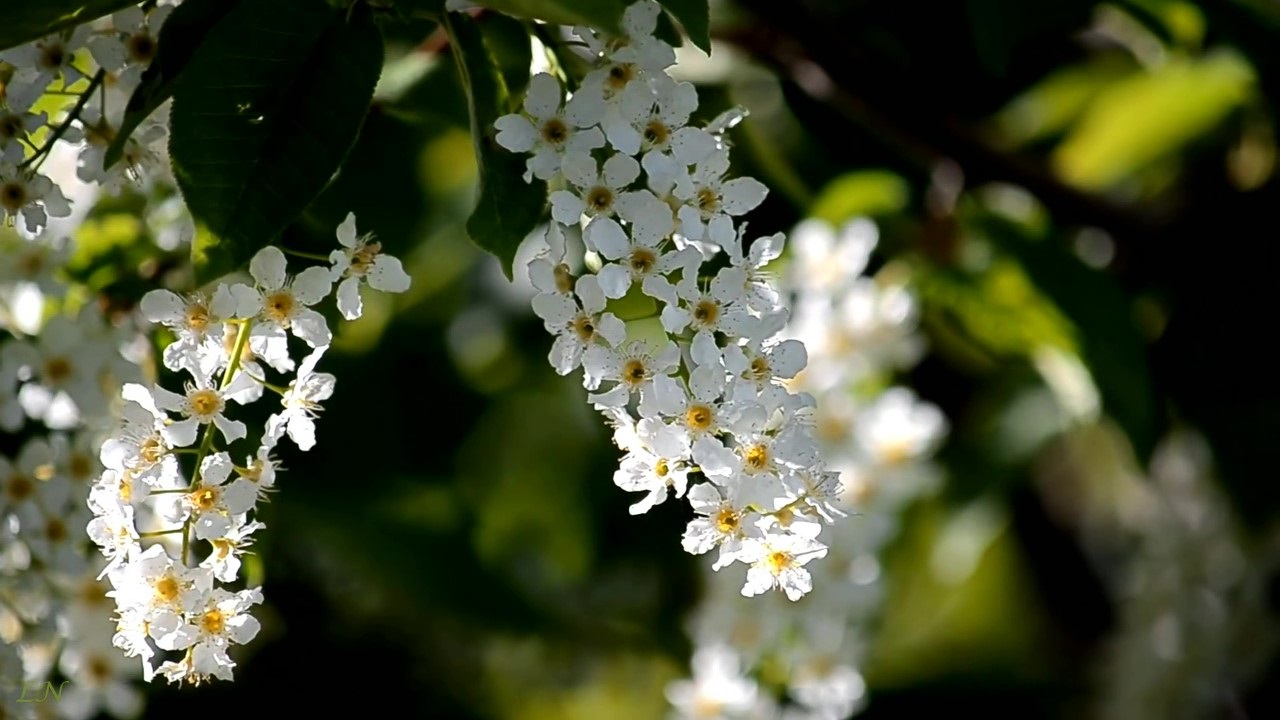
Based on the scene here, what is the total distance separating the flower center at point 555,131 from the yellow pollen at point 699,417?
19 centimetres

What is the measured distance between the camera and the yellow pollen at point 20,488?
1.19 metres

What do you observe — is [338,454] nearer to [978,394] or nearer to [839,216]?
[839,216]

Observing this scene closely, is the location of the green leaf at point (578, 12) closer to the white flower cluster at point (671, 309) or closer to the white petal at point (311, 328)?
the white flower cluster at point (671, 309)

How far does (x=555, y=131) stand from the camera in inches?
37.1

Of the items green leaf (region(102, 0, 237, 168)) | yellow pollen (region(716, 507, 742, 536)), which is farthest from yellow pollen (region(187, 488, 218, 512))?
yellow pollen (region(716, 507, 742, 536))

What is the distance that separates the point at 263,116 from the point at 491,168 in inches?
5.6

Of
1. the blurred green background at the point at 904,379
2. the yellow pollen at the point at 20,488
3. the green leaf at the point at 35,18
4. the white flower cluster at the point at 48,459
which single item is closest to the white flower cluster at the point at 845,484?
the blurred green background at the point at 904,379

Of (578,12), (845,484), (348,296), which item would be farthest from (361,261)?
(845,484)

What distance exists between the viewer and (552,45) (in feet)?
3.25

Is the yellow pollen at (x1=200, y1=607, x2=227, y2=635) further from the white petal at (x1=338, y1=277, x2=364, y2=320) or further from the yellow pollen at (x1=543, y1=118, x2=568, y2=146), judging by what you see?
the yellow pollen at (x1=543, y1=118, x2=568, y2=146)

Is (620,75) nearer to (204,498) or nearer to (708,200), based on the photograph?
(708,200)

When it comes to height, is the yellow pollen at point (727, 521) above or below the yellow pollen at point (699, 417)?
below

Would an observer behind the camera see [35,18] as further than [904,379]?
No

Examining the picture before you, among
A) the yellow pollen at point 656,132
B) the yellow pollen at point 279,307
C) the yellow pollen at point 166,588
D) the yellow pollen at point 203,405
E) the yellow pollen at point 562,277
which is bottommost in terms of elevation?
the yellow pollen at point 166,588
